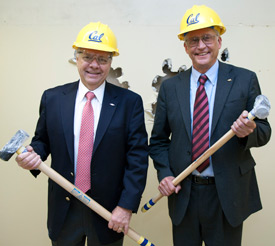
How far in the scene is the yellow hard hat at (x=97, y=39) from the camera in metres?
1.48

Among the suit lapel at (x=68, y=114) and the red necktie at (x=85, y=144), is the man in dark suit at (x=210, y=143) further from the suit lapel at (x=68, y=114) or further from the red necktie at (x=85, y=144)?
the suit lapel at (x=68, y=114)

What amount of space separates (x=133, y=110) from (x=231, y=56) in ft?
3.87

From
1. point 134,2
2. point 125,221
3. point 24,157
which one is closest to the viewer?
point 24,157

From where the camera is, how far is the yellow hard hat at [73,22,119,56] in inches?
58.4

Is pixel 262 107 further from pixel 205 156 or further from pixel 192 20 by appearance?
pixel 192 20

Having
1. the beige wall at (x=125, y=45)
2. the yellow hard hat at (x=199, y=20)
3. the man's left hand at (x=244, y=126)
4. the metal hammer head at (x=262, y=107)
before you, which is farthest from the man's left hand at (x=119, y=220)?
the yellow hard hat at (x=199, y=20)

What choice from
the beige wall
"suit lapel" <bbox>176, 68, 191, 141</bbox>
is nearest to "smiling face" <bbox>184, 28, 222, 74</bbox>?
"suit lapel" <bbox>176, 68, 191, 141</bbox>

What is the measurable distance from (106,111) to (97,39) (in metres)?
0.40

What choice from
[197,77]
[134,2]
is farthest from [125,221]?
[134,2]

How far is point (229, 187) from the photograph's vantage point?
147 centimetres

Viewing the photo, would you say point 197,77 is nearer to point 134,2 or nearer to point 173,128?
point 173,128

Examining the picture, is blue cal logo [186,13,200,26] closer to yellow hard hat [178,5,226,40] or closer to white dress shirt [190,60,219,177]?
yellow hard hat [178,5,226,40]

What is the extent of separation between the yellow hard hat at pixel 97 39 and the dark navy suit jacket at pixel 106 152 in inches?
9.6

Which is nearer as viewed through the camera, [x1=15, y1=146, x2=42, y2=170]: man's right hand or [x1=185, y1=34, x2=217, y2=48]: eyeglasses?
[x1=15, y1=146, x2=42, y2=170]: man's right hand
